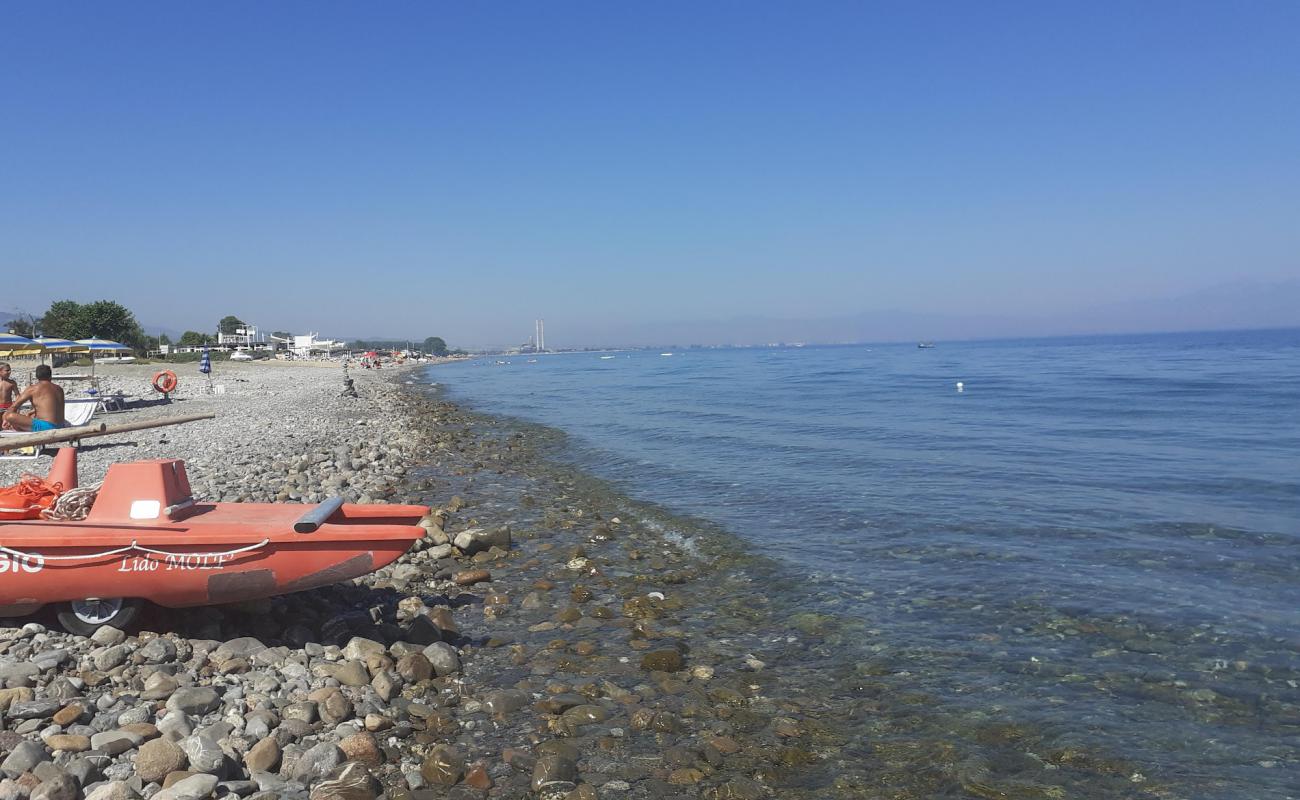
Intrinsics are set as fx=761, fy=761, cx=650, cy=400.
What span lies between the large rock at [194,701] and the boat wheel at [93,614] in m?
1.63

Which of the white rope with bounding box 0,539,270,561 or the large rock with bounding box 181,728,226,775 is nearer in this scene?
the large rock with bounding box 181,728,226,775

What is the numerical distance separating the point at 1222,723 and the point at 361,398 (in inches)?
1738

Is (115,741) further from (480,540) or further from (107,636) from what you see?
(480,540)

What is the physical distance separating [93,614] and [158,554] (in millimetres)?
966

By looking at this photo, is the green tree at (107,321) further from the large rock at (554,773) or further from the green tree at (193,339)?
the large rock at (554,773)

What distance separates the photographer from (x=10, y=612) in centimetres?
718

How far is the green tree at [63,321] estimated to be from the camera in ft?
248

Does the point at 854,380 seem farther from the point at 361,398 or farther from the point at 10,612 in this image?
the point at 10,612

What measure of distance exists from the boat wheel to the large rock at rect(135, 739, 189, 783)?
2450 mm

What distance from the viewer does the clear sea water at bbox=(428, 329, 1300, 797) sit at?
7098 mm

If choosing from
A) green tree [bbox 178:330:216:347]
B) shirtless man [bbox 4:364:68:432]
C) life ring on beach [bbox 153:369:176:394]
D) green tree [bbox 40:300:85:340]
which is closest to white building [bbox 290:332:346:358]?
green tree [bbox 178:330:216:347]

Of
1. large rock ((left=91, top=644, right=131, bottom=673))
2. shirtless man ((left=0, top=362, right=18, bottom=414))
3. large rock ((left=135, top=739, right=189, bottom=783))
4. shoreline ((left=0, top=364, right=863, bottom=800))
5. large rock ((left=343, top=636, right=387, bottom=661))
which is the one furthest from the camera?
shirtless man ((left=0, top=362, right=18, bottom=414))

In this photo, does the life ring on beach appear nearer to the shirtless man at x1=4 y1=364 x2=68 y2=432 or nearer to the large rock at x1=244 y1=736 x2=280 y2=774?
the shirtless man at x1=4 y1=364 x2=68 y2=432

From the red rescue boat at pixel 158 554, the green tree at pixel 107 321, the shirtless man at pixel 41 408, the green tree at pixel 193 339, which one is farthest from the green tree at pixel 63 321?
the red rescue boat at pixel 158 554
